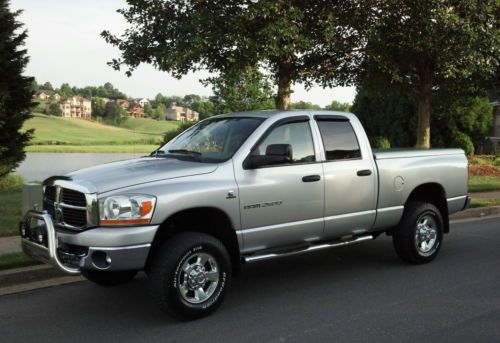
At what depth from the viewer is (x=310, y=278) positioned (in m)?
6.29

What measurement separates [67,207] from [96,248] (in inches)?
23.7

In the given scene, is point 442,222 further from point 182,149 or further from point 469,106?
point 469,106

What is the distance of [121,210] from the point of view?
4.51 m

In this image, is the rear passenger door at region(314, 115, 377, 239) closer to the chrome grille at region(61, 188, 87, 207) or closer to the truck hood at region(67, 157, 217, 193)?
the truck hood at region(67, 157, 217, 193)

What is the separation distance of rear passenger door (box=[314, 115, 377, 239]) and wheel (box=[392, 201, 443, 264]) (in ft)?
2.04

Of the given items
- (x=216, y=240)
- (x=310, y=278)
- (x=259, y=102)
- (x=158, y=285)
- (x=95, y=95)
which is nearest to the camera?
(x=158, y=285)

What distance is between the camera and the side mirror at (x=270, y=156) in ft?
17.1

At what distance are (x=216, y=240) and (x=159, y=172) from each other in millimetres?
790

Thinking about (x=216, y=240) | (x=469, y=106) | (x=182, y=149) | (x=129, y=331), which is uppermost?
(x=469, y=106)

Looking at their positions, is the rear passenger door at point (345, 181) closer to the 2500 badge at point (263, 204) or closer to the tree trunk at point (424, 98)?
the 2500 badge at point (263, 204)

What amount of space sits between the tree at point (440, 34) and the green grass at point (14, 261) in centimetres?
1040

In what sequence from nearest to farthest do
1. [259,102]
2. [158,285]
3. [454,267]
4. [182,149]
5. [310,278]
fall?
1. [158,285]
2. [182,149]
3. [310,278]
4. [454,267]
5. [259,102]

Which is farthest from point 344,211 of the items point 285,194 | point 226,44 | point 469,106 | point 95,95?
point 95,95

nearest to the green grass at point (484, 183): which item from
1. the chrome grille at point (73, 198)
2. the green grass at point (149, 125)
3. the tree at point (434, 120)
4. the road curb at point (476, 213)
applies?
the road curb at point (476, 213)
